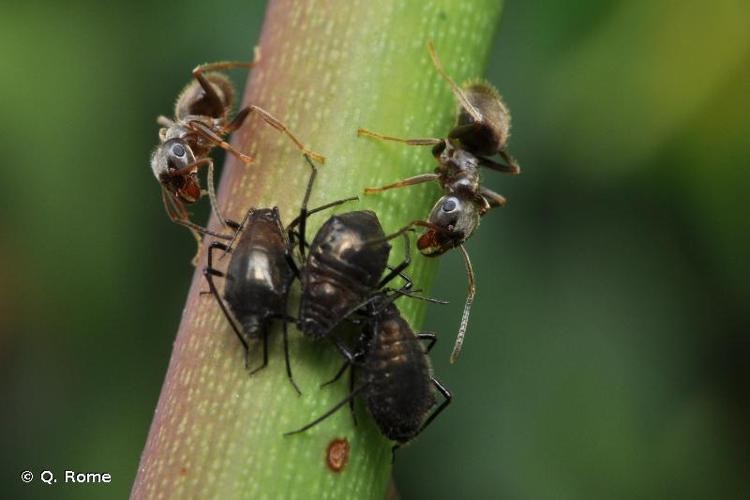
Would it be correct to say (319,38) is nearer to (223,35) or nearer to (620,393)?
(223,35)

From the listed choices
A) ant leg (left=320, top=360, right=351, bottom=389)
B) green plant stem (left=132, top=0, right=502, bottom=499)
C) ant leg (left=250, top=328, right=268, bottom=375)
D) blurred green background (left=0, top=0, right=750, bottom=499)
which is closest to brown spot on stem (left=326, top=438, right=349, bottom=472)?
green plant stem (left=132, top=0, right=502, bottom=499)

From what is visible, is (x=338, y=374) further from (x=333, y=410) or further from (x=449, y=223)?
(x=449, y=223)

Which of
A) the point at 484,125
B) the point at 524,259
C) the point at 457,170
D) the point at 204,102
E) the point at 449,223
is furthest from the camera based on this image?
the point at 524,259

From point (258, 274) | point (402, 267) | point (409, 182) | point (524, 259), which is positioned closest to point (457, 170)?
point (409, 182)

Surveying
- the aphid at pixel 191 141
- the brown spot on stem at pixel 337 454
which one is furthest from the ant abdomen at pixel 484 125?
the brown spot on stem at pixel 337 454

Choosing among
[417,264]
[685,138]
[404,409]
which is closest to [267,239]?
[417,264]

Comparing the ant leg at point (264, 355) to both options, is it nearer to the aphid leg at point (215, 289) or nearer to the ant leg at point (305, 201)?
the aphid leg at point (215, 289)

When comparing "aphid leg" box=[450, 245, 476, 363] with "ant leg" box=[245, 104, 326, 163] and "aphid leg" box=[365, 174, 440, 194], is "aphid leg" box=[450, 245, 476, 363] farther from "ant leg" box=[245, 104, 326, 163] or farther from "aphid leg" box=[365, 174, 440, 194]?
"ant leg" box=[245, 104, 326, 163]
